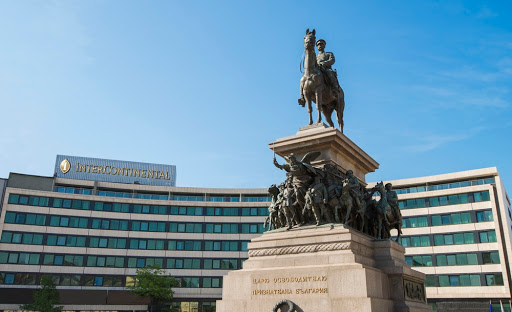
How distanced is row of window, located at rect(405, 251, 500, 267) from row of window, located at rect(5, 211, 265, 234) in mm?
25667

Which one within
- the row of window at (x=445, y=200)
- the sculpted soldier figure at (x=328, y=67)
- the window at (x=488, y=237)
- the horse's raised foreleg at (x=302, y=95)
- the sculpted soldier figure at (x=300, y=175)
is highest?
the row of window at (x=445, y=200)

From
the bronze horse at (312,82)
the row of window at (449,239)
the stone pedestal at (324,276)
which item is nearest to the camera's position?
the stone pedestal at (324,276)

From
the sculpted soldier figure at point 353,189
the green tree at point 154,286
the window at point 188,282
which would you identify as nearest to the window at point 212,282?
the window at point 188,282

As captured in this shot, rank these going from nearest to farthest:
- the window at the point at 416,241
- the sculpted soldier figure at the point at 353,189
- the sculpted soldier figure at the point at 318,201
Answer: the sculpted soldier figure at the point at 318,201
the sculpted soldier figure at the point at 353,189
the window at the point at 416,241

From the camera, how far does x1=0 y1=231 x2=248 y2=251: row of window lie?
246 feet

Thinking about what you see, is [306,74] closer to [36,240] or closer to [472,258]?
[472,258]

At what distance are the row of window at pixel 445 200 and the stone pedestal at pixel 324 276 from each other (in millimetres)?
60105

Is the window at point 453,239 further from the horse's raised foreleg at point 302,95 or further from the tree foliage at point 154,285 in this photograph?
the horse's raised foreleg at point 302,95

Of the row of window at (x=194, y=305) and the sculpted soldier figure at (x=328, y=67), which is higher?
the sculpted soldier figure at (x=328, y=67)

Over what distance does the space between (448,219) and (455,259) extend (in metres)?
6.09

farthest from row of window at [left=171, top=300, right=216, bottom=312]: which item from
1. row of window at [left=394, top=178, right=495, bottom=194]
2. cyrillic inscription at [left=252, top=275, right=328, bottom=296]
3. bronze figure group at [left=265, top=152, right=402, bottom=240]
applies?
cyrillic inscription at [left=252, top=275, right=328, bottom=296]

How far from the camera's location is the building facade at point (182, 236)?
222 feet

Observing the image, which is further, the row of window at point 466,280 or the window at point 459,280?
the window at point 459,280

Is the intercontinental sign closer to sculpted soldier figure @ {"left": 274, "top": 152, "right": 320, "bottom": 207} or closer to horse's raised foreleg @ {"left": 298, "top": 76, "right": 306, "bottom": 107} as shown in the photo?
horse's raised foreleg @ {"left": 298, "top": 76, "right": 306, "bottom": 107}
